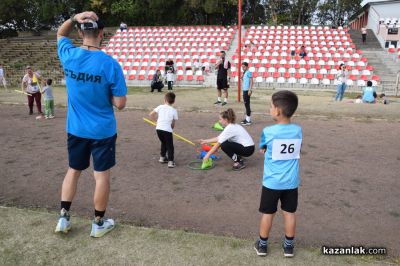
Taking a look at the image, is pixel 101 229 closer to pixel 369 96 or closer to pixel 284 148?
pixel 284 148

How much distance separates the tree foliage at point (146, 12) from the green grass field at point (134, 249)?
3378cm

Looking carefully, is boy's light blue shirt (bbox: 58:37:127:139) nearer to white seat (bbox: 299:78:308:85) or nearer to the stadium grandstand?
the stadium grandstand

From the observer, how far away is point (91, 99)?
3172mm

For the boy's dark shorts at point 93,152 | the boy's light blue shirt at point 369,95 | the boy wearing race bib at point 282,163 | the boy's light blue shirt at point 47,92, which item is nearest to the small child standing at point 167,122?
the boy's dark shorts at point 93,152

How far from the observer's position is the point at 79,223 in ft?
12.1

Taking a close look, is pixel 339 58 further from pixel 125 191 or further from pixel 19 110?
pixel 125 191

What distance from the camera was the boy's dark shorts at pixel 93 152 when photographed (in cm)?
326

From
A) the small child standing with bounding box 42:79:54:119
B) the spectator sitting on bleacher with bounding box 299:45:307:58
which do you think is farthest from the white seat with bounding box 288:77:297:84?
the small child standing with bounding box 42:79:54:119

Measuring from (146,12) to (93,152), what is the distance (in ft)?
124

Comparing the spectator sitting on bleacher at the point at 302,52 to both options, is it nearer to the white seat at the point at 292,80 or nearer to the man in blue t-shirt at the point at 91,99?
the white seat at the point at 292,80

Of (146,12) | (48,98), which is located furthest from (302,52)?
(146,12)

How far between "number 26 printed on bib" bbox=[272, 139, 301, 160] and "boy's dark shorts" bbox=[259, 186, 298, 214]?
1.00 feet

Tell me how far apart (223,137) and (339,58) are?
17.9 meters

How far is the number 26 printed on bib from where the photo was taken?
3.00 m
